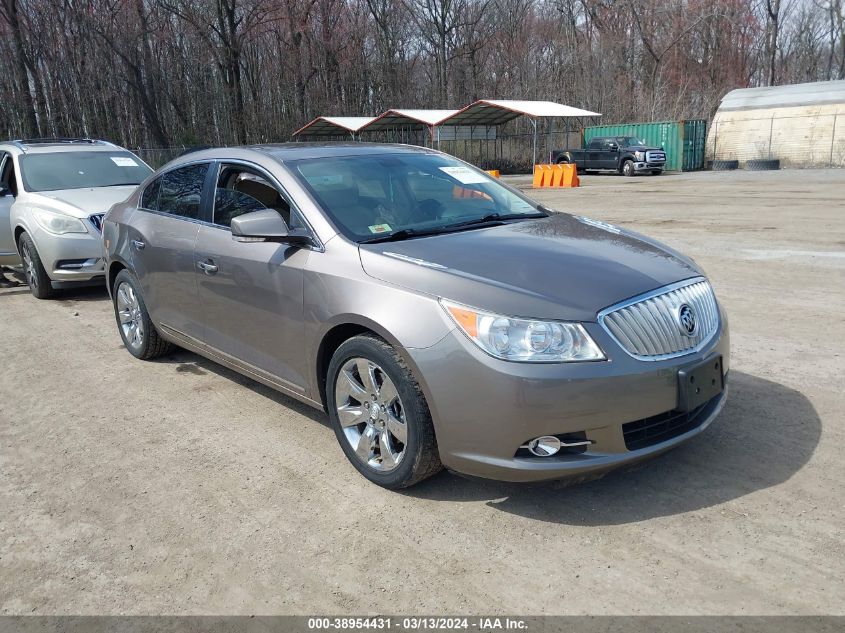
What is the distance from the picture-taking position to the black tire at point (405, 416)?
3.26 m

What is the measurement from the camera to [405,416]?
3322 mm

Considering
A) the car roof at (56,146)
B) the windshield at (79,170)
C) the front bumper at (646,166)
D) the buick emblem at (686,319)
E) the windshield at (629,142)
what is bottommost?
the front bumper at (646,166)

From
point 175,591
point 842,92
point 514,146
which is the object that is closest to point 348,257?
point 175,591

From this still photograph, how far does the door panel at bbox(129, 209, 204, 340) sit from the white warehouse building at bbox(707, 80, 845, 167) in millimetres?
33226

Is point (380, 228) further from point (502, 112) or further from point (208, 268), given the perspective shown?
point (502, 112)

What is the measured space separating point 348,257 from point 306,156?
114 centimetres

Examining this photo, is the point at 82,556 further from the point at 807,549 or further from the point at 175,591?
the point at 807,549

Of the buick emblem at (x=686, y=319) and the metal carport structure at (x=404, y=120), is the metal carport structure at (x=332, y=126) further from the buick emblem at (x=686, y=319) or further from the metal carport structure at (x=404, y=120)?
the buick emblem at (x=686, y=319)

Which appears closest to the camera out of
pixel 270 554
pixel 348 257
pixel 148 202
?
pixel 270 554

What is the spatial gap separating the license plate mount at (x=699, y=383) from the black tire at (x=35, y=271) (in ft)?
25.6

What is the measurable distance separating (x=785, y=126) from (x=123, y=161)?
32036 mm

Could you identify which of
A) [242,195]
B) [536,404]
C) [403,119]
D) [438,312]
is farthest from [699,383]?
[403,119]

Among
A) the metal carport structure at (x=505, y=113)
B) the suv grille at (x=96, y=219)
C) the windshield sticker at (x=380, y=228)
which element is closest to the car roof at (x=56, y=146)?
the suv grille at (x=96, y=219)

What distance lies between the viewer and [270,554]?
10.2 feet
